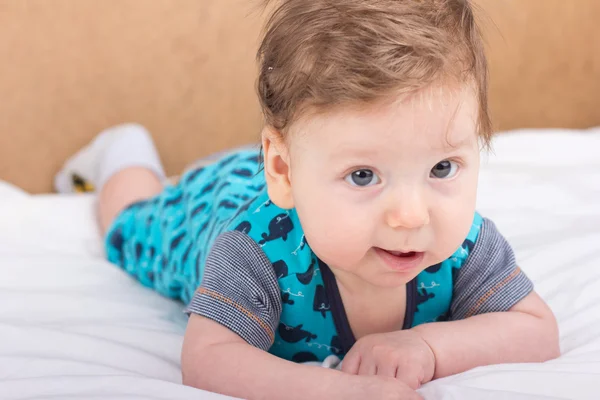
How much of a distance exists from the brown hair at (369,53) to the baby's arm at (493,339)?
0.21m

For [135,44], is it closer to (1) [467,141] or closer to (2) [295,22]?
(2) [295,22]

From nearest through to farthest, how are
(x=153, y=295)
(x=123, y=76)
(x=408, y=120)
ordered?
(x=408, y=120)
(x=153, y=295)
(x=123, y=76)

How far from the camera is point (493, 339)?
2.64 feet

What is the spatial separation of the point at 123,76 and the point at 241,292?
92cm

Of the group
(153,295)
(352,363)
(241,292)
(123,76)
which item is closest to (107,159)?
(123,76)

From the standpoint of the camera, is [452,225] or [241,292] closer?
[452,225]

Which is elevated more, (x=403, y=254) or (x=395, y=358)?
(x=403, y=254)

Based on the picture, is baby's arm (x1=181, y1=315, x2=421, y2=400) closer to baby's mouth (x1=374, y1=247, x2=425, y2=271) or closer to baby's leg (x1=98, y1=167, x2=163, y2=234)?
baby's mouth (x1=374, y1=247, x2=425, y2=271)

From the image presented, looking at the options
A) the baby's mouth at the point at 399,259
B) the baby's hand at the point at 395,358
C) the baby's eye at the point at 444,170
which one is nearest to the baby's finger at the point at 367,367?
the baby's hand at the point at 395,358

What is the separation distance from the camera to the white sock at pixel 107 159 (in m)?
1.46

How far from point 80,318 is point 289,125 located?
1.45 ft

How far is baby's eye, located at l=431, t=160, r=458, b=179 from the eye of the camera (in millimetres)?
697

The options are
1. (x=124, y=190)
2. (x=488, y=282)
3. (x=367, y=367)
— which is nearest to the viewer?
(x=367, y=367)

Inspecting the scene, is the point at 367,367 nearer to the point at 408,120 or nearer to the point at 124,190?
the point at 408,120
